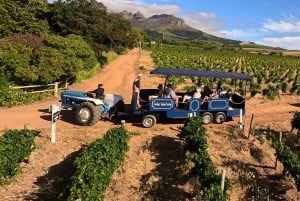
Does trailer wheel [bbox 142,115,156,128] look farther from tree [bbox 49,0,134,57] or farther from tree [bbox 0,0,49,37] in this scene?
tree [bbox 49,0,134,57]

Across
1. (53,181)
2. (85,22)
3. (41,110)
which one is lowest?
(53,181)

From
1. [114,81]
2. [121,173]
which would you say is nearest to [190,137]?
[121,173]

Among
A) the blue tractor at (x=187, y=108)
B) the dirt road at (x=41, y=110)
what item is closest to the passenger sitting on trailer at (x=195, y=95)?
the blue tractor at (x=187, y=108)

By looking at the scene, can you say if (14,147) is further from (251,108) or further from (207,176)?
(251,108)

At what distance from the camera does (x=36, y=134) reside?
1750 centimetres

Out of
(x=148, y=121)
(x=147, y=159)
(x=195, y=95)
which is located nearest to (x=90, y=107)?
(x=148, y=121)

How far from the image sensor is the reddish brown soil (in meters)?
14.0

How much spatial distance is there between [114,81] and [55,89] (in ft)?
32.3

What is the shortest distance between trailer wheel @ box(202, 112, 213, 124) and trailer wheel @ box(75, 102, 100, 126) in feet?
15.2

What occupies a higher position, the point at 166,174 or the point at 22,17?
the point at 22,17

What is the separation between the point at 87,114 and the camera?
61.4 feet

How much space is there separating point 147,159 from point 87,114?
3968 mm

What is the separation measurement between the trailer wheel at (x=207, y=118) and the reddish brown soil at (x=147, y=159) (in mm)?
443

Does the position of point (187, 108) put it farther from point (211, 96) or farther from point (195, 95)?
point (211, 96)
